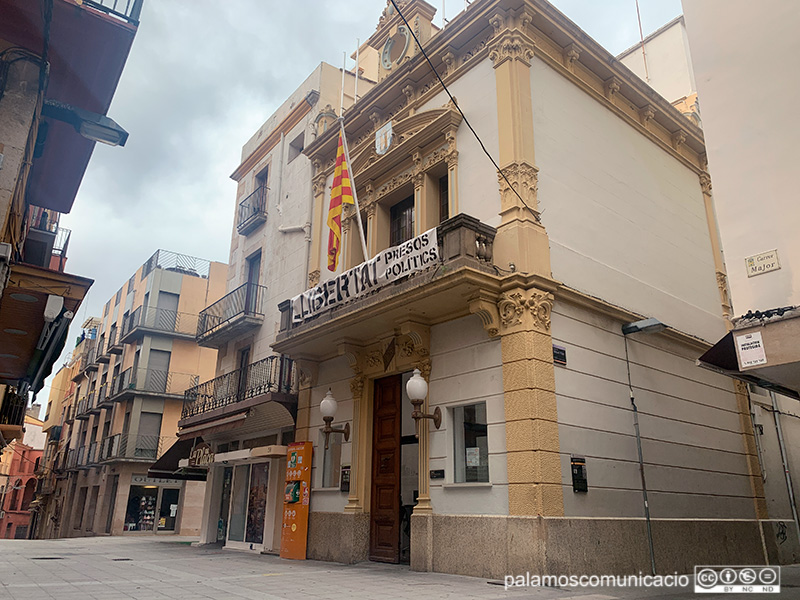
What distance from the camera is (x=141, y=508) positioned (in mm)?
30172

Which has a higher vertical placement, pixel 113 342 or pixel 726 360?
pixel 113 342

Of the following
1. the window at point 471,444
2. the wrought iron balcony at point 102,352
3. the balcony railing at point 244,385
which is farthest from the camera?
the wrought iron balcony at point 102,352

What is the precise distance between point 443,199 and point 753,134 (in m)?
6.93

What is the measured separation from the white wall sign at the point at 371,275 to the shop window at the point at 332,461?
2902mm

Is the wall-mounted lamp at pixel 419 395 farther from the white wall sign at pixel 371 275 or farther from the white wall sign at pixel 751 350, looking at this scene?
the white wall sign at pixel 751 350

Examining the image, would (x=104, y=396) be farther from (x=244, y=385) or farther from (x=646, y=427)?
(x=646, y=427)

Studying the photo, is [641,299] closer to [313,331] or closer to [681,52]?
[313,331]

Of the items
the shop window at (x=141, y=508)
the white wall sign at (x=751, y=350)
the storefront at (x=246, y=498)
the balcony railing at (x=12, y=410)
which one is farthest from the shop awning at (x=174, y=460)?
the white wall sign at (x=751, y=350)

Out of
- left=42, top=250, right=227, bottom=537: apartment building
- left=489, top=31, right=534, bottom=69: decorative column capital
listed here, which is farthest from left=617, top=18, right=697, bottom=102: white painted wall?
left=42, top=250, right=227, bottom=537: apartment building

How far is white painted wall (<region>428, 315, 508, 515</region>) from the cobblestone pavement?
1212mm

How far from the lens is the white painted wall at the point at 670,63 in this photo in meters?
19.0

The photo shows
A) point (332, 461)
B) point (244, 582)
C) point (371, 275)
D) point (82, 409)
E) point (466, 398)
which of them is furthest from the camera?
point (82, 409)

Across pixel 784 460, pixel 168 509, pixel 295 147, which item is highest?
pixel 295 147

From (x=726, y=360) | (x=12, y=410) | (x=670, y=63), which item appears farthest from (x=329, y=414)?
(x=670, y=63)
